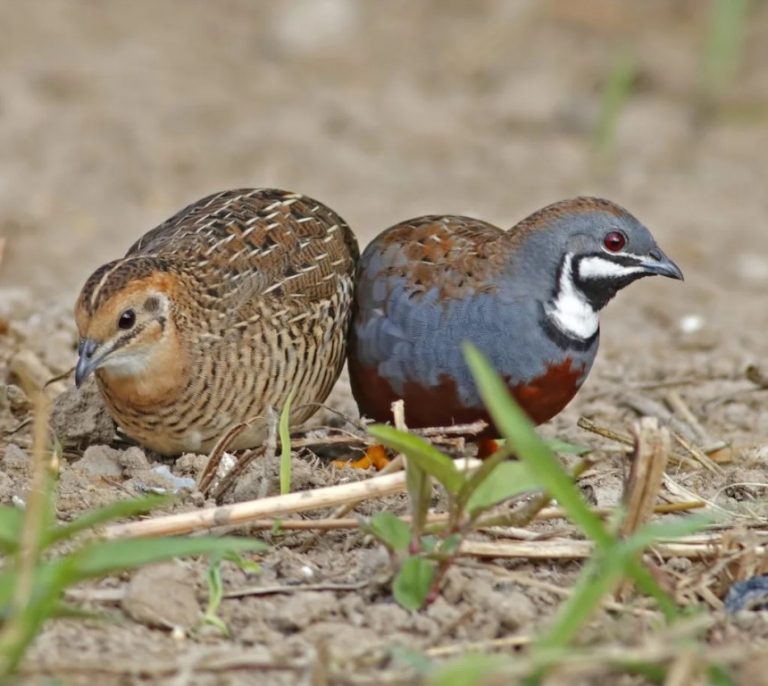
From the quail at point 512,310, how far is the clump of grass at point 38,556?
5.52ft

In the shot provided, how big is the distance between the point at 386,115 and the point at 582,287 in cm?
541

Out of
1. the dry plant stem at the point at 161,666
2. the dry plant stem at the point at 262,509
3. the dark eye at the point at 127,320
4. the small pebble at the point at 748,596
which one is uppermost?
the dark eye at the point at 127,320

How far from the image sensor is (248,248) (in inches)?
201

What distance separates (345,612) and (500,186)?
604 cm

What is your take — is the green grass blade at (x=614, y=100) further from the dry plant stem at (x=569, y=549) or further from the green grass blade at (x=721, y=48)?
the dry plant stem at (x=569, y=549)

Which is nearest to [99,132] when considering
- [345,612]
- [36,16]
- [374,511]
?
[36,16]

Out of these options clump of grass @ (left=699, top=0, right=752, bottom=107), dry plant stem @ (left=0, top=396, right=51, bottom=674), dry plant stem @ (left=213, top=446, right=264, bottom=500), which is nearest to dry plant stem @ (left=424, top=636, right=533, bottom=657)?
dry plant stem @ (left=0, top=396, right=51, bottom=674)

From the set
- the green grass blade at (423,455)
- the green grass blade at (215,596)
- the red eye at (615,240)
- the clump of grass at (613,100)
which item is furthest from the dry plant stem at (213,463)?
the clump of grass at (613,100)

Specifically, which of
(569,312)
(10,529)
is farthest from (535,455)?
(569,312)

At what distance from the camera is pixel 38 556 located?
3135 mm

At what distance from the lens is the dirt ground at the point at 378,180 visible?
3578mm

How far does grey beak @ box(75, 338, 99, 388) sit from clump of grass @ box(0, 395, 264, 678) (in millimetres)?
1112

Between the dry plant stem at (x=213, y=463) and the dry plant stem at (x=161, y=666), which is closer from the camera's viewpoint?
the dry plant stem at (x=161, y=666)

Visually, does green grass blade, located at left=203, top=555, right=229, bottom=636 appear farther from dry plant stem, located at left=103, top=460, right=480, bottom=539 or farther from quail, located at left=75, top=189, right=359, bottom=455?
quail, located at left=75, top=189, right=359, bottom=455
